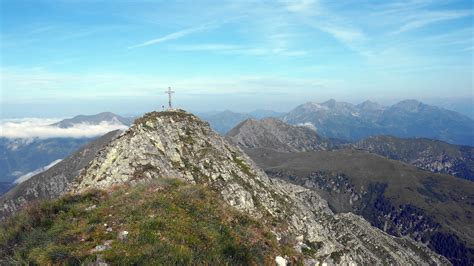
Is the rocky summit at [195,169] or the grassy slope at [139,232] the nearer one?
the grassy slope at [139,232]

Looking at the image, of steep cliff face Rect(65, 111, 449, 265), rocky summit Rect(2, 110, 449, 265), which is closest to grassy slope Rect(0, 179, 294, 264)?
rocky summit Rect(2, 110, 449, 265)

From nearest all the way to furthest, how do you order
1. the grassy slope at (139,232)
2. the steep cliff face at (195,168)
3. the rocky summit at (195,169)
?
1. the grassy slope at (139,232)
2. the rocky summit at (195,169)
3. the steep cliff face at (195,168)

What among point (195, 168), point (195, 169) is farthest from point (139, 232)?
point (195, 168)

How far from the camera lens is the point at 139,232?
1872 centimetres

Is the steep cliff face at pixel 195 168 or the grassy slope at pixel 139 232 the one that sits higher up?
the grassy slope at pixel 139 232

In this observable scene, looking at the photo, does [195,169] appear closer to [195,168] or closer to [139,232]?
[195,168]

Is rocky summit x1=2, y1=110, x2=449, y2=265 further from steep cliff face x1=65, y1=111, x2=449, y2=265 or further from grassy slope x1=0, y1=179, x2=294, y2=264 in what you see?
grassy slope x1=0, y1=179, x2=294, y2=264

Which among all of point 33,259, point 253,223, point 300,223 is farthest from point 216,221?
point 300,223

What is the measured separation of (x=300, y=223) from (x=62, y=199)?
145 feet

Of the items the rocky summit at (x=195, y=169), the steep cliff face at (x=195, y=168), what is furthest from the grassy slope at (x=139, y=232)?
the steep cliff face at (x=195, y=168)

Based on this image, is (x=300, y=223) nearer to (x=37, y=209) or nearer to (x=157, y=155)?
(x=157, y=155)

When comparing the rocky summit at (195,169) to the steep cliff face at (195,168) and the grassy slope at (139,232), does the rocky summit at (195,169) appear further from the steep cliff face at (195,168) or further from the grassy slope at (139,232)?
the grassy slope at (139,232)

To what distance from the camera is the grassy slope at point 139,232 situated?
1655cm

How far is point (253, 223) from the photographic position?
25500 millimetres
